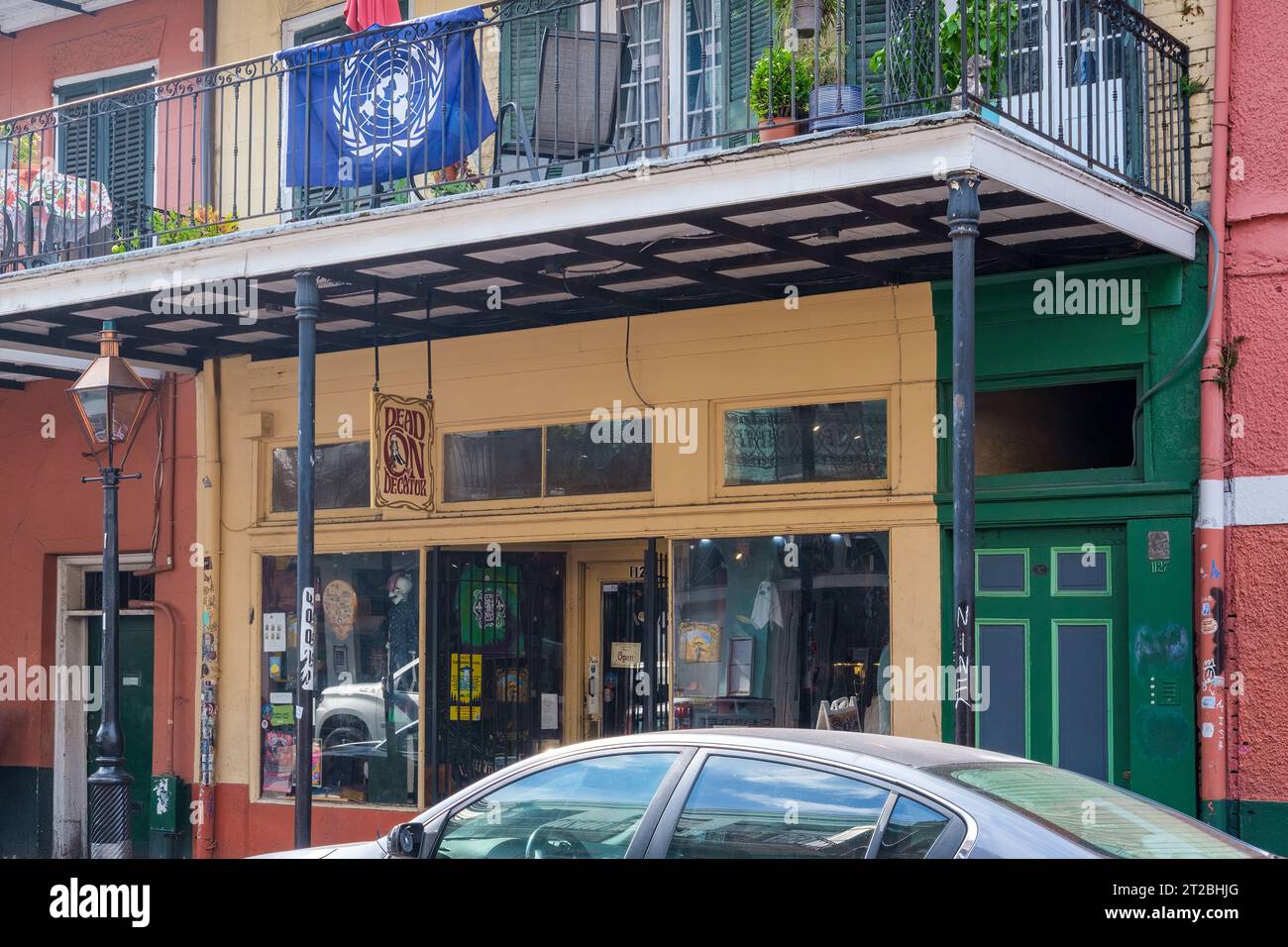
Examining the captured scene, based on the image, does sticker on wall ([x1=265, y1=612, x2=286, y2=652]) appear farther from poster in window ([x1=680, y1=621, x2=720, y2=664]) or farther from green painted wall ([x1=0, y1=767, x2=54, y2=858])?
poster in window ([x1=680, y1=621, x2=720, y2=664])

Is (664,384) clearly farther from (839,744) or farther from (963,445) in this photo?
(839,744)

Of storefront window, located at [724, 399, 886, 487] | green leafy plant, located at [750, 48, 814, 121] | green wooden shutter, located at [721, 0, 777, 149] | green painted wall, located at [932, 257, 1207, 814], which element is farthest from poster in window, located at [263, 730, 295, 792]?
green leafy plant, located at [750, 48, 814, 121]

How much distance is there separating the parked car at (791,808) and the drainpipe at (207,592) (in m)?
7.39

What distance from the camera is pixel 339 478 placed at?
11969mm

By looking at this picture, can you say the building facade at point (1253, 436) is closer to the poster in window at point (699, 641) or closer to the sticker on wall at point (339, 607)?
the poster in window at point (699, 641)

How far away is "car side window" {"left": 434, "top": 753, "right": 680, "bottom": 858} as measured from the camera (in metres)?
4.96

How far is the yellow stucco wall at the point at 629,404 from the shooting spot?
942cm

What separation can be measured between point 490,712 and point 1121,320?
547cm

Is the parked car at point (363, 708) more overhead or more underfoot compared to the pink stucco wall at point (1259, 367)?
more underfoot

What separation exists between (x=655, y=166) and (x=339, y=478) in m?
4.99

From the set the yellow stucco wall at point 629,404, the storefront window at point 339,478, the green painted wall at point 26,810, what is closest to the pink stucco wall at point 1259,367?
the yellow stucco wall at point 629,404

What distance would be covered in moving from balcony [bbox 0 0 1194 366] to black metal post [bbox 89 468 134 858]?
2.05 meters
